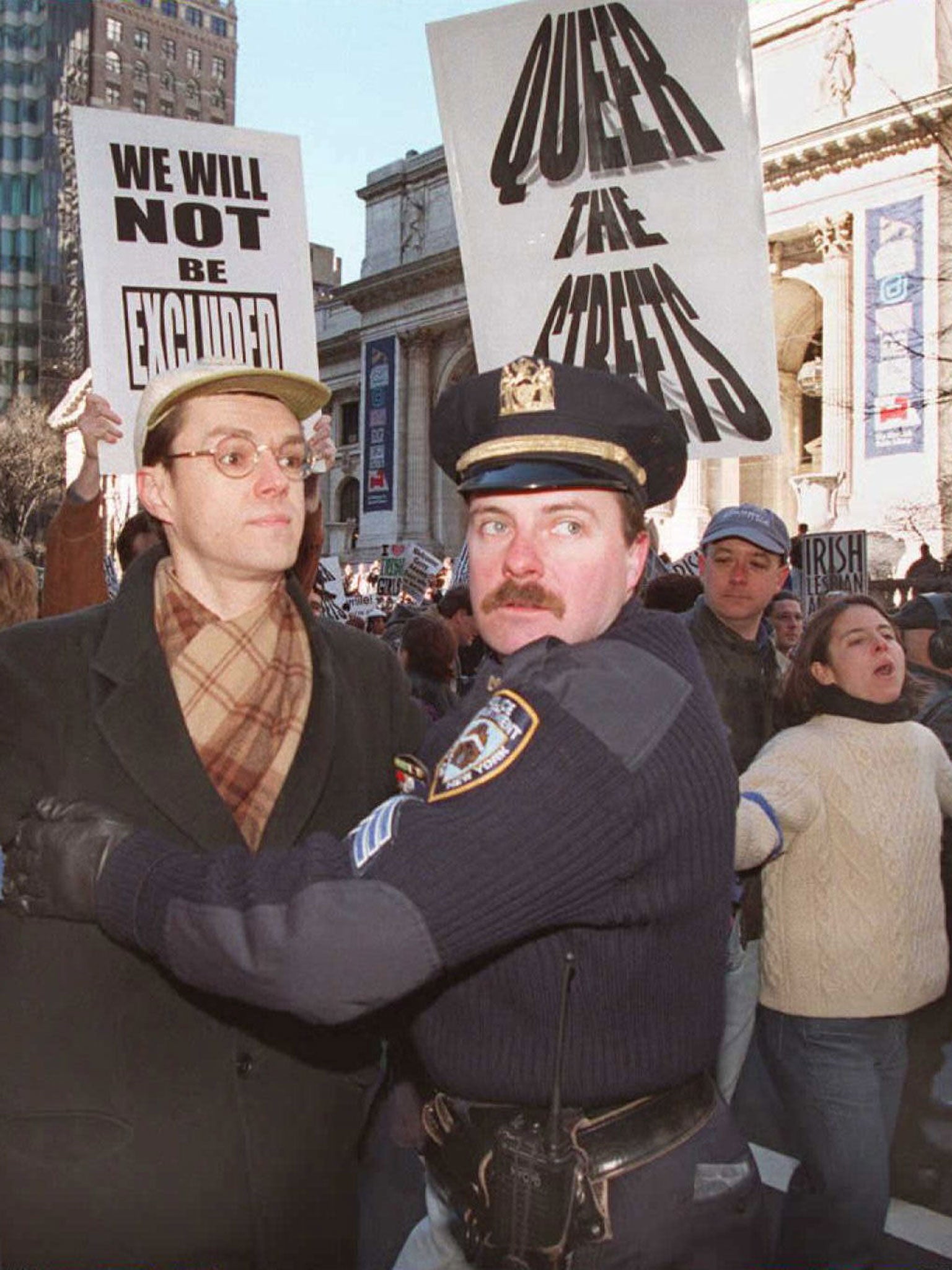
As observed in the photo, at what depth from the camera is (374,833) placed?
64.7 inches

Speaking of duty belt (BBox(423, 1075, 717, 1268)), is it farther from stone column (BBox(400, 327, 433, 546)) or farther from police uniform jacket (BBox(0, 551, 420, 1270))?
stone column (BBox(400, 327, 433, 546))

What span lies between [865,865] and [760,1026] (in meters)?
0.69

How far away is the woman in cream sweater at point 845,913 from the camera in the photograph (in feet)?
10.7

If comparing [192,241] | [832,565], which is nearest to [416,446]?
[832,565]

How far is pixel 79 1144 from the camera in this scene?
2.04 metres

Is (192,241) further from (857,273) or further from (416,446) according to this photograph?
(416,446)

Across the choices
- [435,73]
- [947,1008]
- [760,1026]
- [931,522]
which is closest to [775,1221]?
[760,1026]

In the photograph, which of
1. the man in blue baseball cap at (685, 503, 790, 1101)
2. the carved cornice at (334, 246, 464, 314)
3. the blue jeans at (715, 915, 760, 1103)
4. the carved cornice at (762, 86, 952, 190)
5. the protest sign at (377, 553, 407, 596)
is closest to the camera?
the blue jeans at (715, 915, 760, 1103)

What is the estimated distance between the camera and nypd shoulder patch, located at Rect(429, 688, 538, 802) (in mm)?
1622

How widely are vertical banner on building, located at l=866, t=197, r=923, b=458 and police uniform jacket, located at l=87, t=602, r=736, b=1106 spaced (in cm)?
2706

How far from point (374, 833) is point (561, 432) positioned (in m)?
0.76

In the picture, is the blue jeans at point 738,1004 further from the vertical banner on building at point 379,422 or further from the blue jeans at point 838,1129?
the vertical banner on building at point 379,422

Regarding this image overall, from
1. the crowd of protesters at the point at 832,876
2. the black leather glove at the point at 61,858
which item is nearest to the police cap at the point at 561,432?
the black leather glove at the point at 61,858

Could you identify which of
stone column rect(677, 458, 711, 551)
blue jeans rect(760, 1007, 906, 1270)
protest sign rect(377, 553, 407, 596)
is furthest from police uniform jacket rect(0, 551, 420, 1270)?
stone column rect(677, 458, 711, 551)
